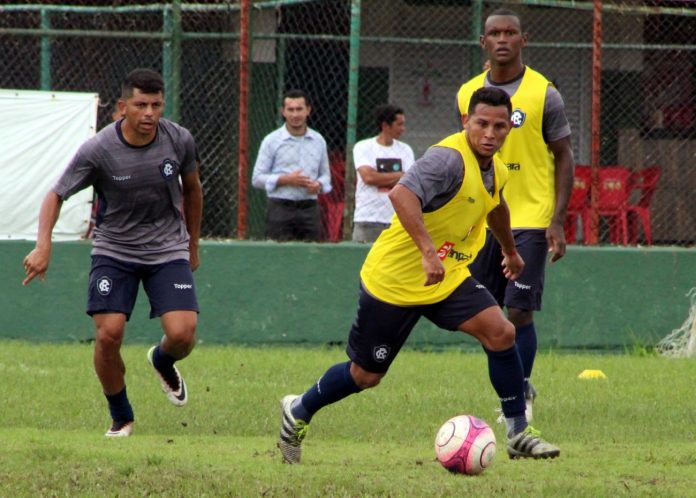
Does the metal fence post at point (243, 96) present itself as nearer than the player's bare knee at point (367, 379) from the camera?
No

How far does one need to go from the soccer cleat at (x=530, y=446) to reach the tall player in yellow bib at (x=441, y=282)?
1.28 ft

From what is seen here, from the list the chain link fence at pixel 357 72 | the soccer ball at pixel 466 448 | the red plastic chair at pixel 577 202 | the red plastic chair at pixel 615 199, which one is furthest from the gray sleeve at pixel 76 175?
the red plastic chair at pixel 577 202

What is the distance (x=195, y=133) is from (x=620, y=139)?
5.02m

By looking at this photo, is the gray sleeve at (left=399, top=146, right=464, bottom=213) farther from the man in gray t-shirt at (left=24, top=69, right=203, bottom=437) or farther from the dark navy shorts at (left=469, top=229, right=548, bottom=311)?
the man in gray t-shirt at (left=24, top=69, right=203, bottom=437)

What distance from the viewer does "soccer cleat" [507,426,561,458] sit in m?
7.51

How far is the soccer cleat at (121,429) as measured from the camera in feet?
28.0

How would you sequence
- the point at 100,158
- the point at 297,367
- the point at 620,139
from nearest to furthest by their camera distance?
the point at 100,158
the point at 297,367
the point at 620,139

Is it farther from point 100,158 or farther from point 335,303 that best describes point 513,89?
point 335,303

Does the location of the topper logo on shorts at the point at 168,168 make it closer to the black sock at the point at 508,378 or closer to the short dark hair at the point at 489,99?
the short dark hair at the point at 489,99

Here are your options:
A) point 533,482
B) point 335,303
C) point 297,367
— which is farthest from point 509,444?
point 335,303

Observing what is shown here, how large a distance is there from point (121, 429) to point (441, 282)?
7.95 ft

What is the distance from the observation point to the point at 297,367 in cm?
1157

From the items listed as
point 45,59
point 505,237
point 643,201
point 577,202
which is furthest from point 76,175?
point 643,201

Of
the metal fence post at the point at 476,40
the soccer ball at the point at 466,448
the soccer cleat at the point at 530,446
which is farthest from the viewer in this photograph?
the metal fence post at the point at 476,40
